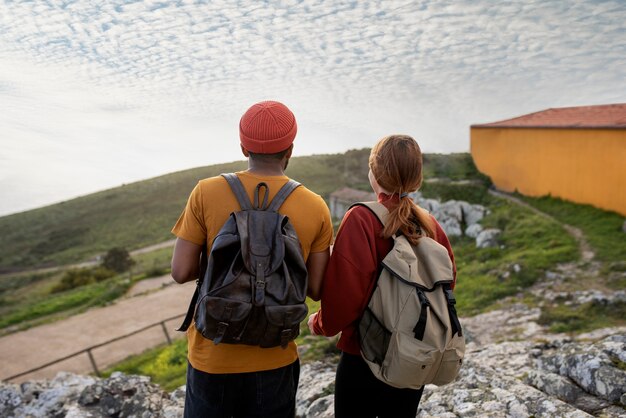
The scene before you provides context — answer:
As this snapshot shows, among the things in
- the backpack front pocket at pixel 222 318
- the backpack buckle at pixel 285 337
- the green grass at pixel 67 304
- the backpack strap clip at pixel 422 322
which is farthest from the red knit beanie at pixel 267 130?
the green grass at pixel 67 304

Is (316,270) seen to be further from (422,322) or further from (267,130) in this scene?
(267,130)

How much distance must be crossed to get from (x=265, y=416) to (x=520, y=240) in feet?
42.9

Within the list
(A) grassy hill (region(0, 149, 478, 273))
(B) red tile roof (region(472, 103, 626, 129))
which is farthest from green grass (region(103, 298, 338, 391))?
(A) grassy hill (region(0, 149, 478, 273))

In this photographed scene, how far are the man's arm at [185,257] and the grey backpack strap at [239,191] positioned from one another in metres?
0.35

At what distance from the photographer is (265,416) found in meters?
2.34

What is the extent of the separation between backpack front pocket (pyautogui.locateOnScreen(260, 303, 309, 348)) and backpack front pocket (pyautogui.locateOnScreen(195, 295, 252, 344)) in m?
0.11

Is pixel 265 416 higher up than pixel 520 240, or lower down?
higher up

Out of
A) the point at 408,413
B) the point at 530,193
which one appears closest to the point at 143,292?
the point at 530,193

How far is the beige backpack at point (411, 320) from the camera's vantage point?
7.46ft

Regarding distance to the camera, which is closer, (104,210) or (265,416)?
(265,416)

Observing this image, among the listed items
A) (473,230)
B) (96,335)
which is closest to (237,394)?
(473,230)

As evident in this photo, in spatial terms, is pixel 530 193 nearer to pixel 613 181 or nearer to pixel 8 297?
pixel 613 181

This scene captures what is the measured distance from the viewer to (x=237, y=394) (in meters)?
2.31

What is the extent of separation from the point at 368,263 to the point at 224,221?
75cm
